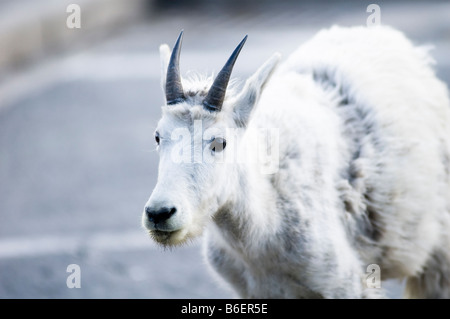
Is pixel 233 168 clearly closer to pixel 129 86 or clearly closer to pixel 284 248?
pixel 284 248

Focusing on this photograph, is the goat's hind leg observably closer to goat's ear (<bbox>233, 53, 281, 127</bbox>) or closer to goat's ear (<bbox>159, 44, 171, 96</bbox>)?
goat's ear (<bbox>233, 53, 281, 127</bbox>)

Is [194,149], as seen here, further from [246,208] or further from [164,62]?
[164,62]

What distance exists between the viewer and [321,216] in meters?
4.61

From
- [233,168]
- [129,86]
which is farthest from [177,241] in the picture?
[129,86]

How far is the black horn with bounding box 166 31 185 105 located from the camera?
14.1 feet

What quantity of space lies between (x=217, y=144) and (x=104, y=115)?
6.70 metres

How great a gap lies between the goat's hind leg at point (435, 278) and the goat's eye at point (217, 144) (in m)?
1.93

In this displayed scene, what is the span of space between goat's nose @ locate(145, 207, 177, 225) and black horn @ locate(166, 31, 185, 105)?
70 cm

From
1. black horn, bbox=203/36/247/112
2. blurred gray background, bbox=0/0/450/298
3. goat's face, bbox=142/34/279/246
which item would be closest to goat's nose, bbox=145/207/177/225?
goat's face, bbox=142/34/279/246

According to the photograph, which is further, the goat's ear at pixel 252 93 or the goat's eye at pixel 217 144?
the goat's ear at pixel 252 93

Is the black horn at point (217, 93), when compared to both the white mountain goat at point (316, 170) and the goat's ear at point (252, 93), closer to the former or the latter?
the white mountain goat at point (316, 170)

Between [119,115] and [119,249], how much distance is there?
3829 millimetres

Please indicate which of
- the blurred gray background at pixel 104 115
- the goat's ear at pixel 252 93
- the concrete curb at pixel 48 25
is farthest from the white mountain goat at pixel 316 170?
the concrete curb at pixel 48 25

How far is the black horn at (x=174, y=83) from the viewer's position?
4297mm
